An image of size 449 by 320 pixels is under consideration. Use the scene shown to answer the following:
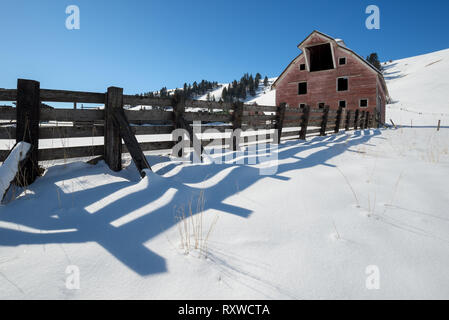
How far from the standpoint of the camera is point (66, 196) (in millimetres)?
3246

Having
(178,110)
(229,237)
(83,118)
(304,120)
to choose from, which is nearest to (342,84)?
(304,120)

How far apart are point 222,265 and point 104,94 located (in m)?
4.12

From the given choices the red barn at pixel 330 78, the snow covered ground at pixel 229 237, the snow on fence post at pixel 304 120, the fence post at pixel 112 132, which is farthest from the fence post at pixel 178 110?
the red barn at pixel 330 78

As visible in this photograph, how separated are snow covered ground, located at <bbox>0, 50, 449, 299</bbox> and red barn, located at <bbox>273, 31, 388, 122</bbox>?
20666 mm

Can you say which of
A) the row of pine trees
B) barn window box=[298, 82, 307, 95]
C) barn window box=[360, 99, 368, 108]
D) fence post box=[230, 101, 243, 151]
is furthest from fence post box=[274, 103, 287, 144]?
the row of pine trees

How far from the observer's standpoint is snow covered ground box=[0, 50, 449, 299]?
1.67 meters

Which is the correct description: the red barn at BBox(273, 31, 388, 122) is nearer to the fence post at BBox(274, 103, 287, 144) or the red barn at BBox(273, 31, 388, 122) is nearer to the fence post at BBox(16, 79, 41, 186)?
the fence post at BBox(274, 103, 287, 144)

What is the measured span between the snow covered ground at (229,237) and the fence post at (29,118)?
10.0 inches

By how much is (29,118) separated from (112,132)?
1229 mm

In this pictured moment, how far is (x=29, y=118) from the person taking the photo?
3.78 meters

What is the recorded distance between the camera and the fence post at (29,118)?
3707 mm

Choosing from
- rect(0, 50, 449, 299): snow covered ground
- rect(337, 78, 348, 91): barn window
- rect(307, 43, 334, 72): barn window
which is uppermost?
rect(307, 43, 334, 72): barn window

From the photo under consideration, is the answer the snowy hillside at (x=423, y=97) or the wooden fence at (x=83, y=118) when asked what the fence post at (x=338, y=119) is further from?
the snowy hillside at (x=423, y=97)
